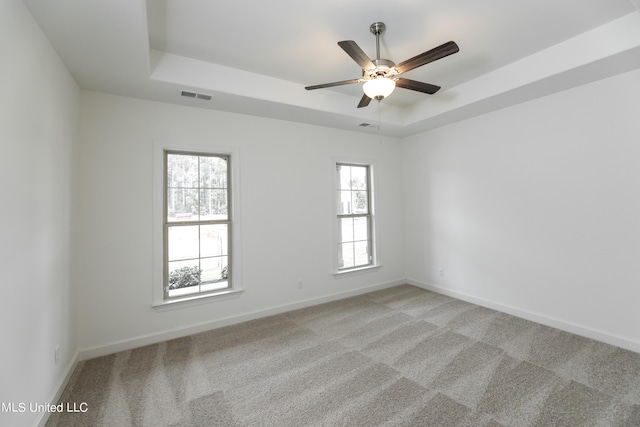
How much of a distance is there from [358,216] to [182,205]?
8.75 ft

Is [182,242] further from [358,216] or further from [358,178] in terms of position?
[358,178]

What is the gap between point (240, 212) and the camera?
11.5ft

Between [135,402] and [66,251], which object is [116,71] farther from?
[135,402]

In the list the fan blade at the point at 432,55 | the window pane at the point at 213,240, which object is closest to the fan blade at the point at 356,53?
the fan blade at the point at 432,55

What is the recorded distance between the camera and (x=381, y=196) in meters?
4.83

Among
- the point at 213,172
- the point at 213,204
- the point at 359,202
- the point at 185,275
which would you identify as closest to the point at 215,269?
the point at 185,275

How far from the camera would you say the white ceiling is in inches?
82.1

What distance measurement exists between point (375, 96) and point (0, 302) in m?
2.75

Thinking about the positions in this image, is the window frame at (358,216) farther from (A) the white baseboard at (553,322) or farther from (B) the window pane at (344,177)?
(A) the white baseboard at (553,322)

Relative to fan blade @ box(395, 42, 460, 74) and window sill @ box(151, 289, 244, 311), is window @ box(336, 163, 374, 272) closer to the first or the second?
window sill @ box(151, 289, 244, 311)

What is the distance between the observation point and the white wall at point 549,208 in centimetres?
272

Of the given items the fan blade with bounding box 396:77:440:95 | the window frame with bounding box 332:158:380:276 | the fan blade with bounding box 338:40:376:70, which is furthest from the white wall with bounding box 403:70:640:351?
the fan blade with bounding box 338:40:376:70

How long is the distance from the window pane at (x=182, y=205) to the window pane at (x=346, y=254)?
2.25m

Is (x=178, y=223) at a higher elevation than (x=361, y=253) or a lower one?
higher
